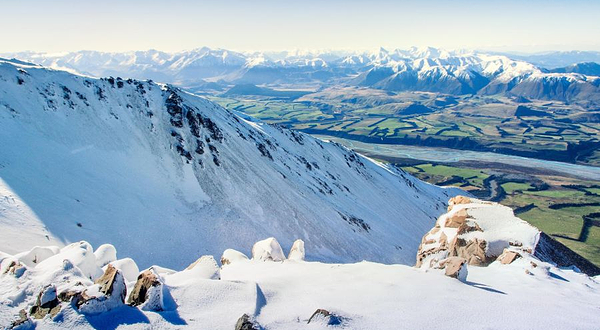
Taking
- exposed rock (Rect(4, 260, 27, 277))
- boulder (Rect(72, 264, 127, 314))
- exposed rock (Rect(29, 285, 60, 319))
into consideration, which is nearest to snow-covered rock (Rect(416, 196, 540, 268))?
boulder (Rect(72, 264, 127, 314))

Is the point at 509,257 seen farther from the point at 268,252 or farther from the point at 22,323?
the point at 22,323

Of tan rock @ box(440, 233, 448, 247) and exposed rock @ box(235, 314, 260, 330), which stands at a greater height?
exposed rock @ box(235, 314, 260, 330)

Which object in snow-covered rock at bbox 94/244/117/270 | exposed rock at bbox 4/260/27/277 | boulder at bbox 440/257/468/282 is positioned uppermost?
exposed rock at bbox 4/260/27/277

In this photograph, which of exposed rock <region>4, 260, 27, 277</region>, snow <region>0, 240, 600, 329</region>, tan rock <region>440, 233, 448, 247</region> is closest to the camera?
snow <region>0, 240, 600, 329</region>

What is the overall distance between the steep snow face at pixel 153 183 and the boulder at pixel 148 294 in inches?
577

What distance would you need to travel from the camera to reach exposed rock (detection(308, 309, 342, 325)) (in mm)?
13560

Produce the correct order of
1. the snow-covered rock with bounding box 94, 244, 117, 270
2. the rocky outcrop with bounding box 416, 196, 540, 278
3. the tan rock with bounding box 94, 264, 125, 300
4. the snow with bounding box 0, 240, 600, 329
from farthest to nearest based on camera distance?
the rocky outcrop with bounding box 416, 196, 540, 278 → the snow-covered rock with bounding box 94, 244, 117, 270 → the tan rock with bounding box 94, 264, 125, 300 → the snow with bounding box 0, 240, 600, 329

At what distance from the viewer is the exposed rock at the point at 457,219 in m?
36.0

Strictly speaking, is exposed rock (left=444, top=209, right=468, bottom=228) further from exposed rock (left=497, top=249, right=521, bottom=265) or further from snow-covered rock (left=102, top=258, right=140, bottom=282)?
snow-covered rock (left=102, top=258, right=140, bottom=282)

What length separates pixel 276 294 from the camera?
16.4m

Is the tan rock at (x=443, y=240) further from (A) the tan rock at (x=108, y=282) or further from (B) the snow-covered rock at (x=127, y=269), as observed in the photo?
(A) the tan rock at (x=108, y=282)

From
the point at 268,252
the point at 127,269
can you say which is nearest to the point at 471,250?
the point at 268,252

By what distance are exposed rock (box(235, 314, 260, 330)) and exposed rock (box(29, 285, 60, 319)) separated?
645cm

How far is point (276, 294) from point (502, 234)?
2559cm
